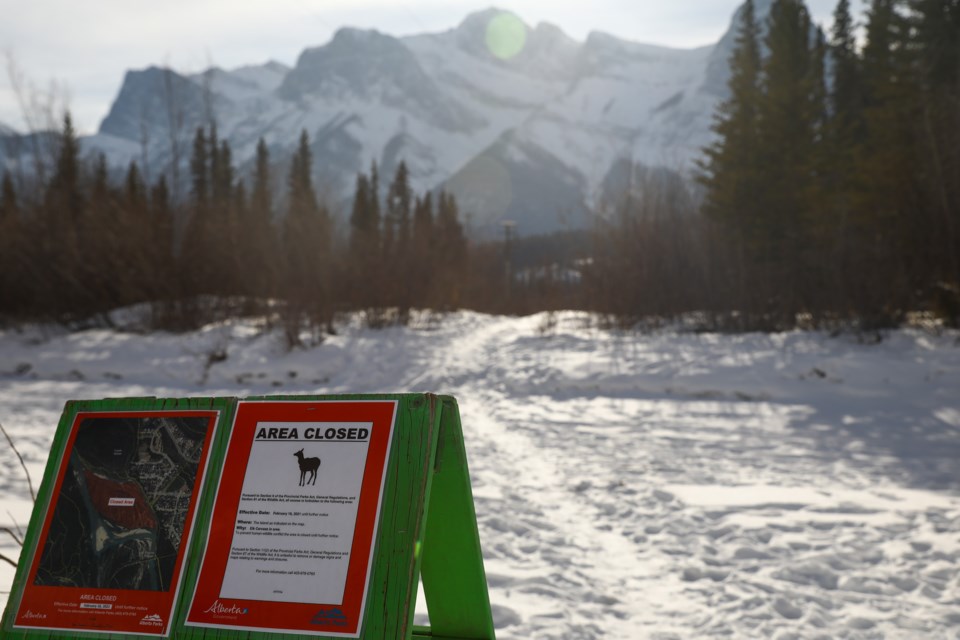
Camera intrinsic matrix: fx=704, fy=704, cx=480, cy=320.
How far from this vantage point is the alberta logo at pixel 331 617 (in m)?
1.87

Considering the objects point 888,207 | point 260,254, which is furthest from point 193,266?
point 888,207

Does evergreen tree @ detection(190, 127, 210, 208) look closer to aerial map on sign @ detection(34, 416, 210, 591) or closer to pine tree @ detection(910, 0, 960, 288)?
pine tree @ detection(910, 0, 960, 288)

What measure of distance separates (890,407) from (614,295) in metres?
9.81

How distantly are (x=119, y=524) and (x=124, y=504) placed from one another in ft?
0.20

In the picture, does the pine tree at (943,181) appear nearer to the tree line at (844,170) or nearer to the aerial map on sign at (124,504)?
the tree line at (844,170)

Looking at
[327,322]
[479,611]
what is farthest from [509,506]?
[327,322]

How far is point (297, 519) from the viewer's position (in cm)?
203

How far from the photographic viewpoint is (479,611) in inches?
87.3

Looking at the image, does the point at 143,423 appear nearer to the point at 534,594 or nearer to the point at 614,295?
the point at 534,594

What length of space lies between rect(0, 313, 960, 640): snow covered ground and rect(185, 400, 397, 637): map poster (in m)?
1.70

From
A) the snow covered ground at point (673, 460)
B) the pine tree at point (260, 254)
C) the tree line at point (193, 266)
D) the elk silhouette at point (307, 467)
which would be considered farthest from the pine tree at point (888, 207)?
the elk silhouette at point (307, 467)

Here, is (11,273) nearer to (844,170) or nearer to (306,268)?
(306,268)

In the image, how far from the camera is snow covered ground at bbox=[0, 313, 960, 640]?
149 inches

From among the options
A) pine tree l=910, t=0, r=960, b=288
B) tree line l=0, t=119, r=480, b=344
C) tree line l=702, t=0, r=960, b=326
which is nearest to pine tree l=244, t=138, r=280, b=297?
tree line l=0, t=119, r=480, b=344
